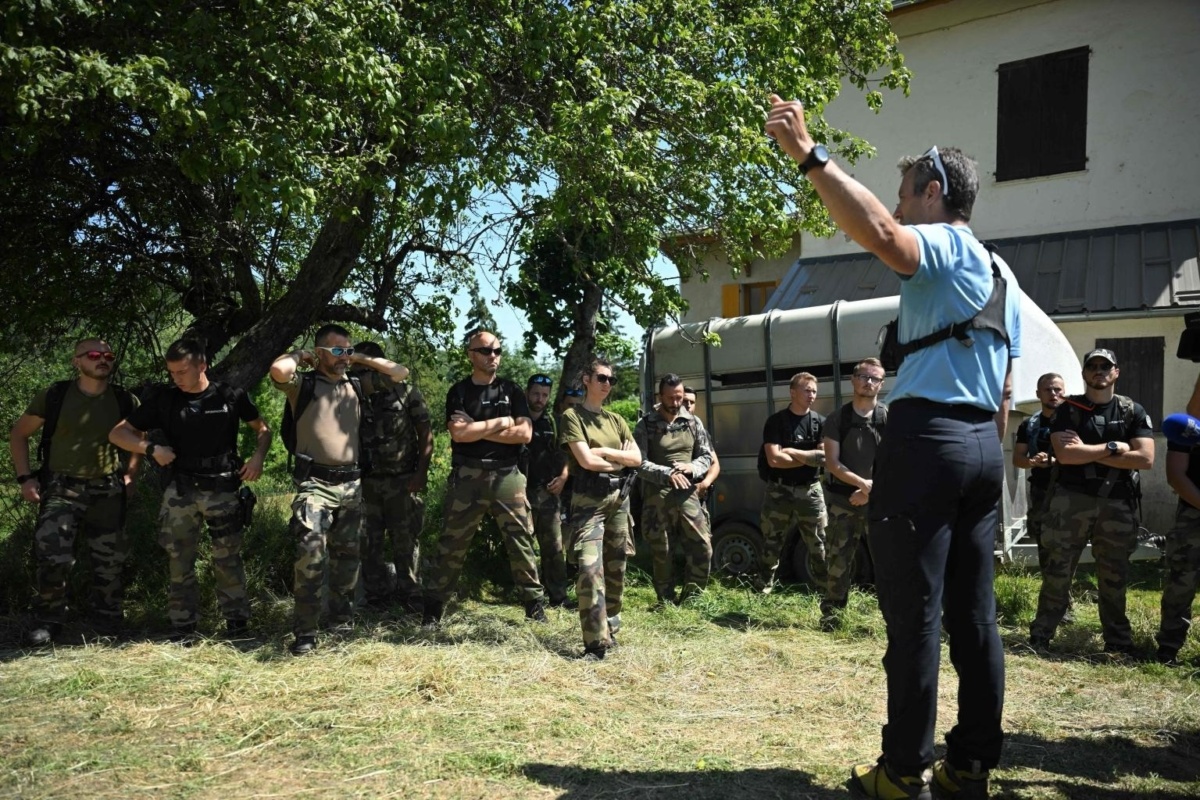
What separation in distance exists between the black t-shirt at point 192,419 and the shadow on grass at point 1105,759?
16.2ft

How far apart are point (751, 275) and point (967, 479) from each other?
1430cm

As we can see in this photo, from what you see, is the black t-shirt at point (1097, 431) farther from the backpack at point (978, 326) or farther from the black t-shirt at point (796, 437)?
the backpack at point (978, 326)

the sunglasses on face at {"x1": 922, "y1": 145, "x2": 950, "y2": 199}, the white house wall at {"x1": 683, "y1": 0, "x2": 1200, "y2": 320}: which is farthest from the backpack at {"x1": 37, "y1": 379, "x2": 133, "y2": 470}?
the white house wall at {"x1": 683, "y1": 0, "x2": 1200, "y2": 320}

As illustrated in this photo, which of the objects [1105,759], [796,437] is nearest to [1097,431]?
[796,437]

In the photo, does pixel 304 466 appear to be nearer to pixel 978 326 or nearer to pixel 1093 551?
pixel 978 326

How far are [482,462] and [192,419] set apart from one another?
6.26 ft

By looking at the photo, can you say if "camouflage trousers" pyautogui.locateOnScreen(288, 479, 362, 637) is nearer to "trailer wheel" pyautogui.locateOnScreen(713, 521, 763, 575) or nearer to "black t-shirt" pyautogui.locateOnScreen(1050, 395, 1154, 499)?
"trailer wheel" pyautogui.locateOnScreen(713, 521, 763, 575)

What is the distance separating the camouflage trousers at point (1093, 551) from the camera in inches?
235

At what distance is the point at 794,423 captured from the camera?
7.68 meters

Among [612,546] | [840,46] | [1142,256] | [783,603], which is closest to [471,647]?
[612,546]

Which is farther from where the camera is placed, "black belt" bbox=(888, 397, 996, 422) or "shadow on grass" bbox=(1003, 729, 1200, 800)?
"shadow on grass" bbox=(1003, 729, 1200, 800)

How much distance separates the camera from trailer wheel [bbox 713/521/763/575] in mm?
8703

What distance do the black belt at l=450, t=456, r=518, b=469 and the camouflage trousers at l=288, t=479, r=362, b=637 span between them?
0.69 m

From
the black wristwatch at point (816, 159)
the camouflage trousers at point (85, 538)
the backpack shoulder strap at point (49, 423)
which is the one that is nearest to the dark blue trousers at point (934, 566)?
the black wristwatch at point (816, 159)
